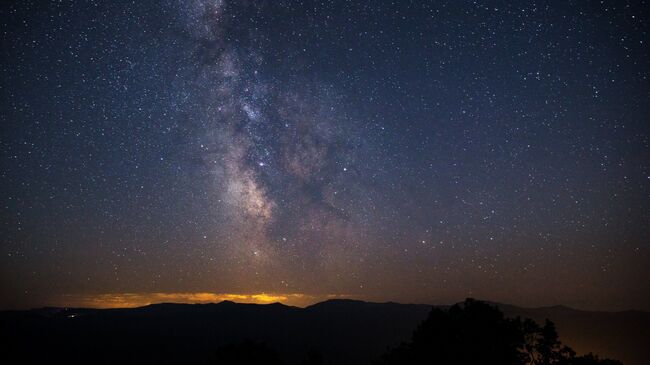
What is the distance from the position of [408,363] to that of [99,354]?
7131 inches

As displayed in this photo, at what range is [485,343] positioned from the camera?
1552 cm

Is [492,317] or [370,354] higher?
[492,317]

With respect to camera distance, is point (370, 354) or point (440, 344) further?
point (370, 354)

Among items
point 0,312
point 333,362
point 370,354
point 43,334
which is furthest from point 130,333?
point 370,354

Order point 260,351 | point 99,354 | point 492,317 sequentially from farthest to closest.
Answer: point 99,354
point 260,351
point 492,317

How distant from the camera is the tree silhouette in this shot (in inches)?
602

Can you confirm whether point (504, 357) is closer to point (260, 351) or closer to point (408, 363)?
point (408, 363)

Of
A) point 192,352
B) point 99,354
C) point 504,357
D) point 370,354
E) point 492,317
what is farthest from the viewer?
point 370,354

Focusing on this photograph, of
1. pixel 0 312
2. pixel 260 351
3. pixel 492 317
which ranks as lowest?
pixel 0 312

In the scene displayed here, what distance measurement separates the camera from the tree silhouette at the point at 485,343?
50.2 ft

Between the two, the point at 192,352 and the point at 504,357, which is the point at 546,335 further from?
the point at 192,352

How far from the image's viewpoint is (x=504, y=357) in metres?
15.3

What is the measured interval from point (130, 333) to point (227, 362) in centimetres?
21802

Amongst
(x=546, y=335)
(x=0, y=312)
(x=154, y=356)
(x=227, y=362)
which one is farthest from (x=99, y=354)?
(x=546, y=335)
